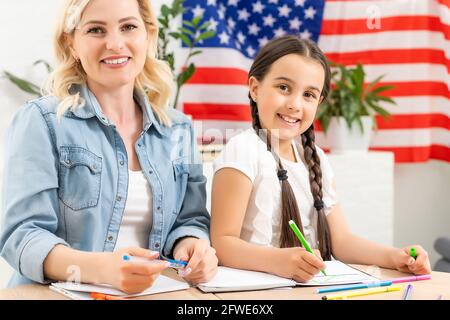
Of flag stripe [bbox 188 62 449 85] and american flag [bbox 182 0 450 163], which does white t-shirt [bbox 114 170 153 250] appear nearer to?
american flag [bbox 182 0 450 163]

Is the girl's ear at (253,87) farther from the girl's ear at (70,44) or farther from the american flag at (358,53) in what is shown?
the american flag at (358,53)

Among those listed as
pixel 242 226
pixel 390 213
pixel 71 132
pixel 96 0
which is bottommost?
pixel 390 213

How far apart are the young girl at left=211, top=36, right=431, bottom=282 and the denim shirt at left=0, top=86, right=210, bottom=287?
0.08 m

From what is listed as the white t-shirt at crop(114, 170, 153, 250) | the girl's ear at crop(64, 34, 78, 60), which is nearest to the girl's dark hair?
the white t-shirt at crop(114, 170, 153, 250)

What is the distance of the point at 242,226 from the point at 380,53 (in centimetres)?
177

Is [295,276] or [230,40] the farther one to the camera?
[230,40]

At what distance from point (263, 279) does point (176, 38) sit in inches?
62.5

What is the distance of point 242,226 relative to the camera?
1174 mm

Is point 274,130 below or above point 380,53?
below

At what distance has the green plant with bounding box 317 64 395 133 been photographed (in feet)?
8.28

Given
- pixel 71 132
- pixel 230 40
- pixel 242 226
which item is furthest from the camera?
pixel 230 40

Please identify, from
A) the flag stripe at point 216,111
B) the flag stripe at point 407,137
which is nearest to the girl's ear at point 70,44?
the flag stripe at point 216,111
